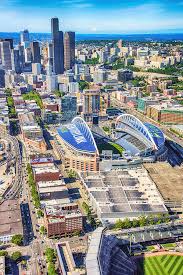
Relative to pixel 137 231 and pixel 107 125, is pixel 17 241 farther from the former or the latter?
pixel 107 125

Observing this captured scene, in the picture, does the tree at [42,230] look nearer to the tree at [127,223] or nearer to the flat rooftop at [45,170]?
the tree at [127,223]

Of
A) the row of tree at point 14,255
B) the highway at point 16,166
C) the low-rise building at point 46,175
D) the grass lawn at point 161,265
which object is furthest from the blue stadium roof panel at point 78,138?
the row of tree at point 14,255

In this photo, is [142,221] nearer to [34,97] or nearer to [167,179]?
[167,179]

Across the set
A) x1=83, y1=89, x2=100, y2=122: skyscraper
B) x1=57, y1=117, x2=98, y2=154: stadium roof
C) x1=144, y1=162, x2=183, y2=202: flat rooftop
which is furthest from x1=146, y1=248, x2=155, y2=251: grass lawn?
x1=83, y1=89, x2=100, y2=122: skyscraper

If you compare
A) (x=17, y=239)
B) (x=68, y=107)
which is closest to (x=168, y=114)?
(x=68, y=107)

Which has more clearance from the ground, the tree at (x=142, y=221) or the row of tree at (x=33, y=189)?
the row of tree at (x=33, y=189)

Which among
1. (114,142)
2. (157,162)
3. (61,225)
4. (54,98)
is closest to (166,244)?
(61,225)

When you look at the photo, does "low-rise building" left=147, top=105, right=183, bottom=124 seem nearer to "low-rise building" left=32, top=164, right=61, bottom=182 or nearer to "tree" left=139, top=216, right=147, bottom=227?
"low-rise building" left=32, top=164, right=61, bottom=182

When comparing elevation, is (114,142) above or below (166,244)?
above
